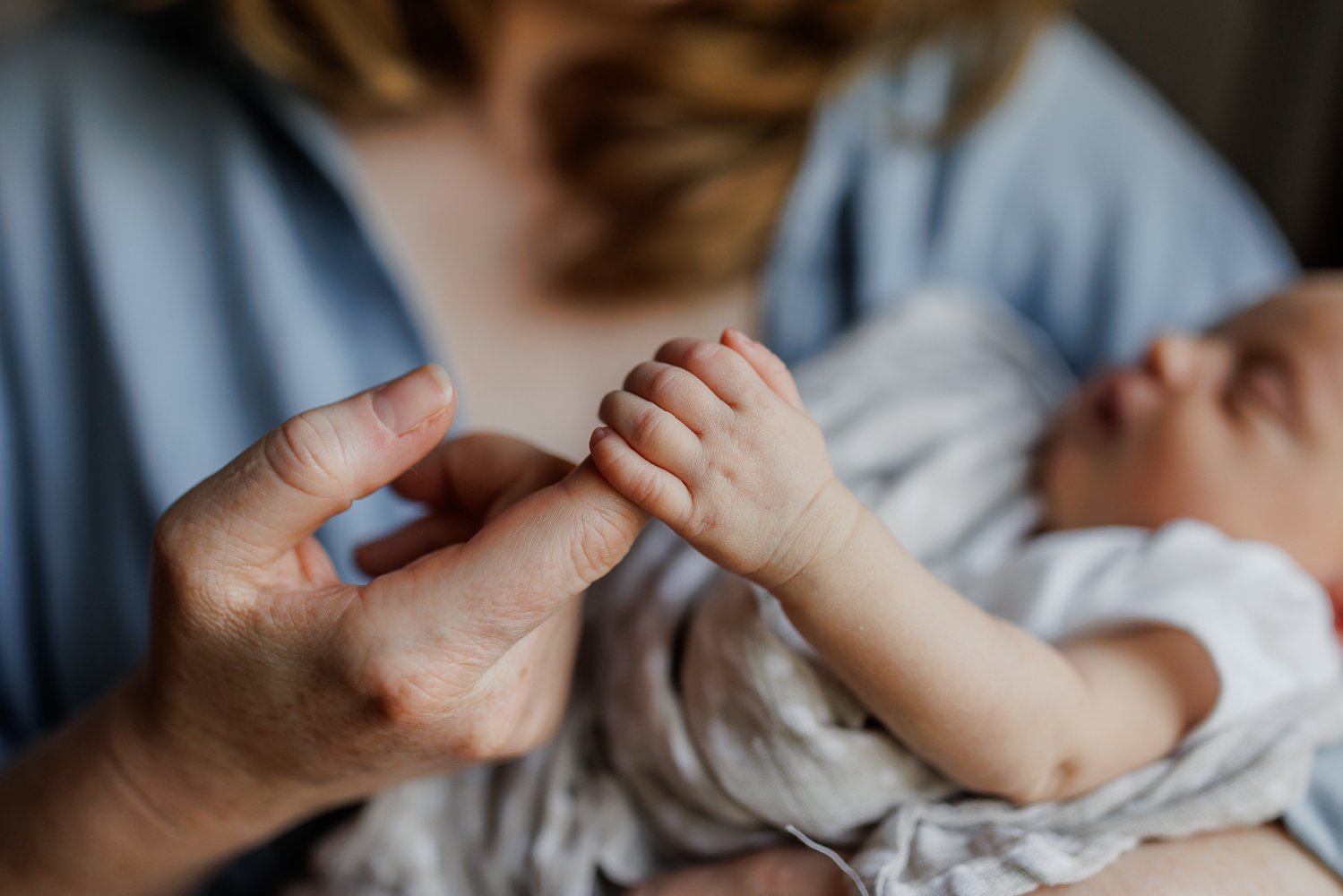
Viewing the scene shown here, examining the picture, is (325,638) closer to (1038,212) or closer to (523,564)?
(523,564)

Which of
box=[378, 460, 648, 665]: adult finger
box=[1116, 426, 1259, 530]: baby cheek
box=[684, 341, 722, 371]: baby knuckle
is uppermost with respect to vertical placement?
box=[684, 341, 722, 371]: baby knuckle

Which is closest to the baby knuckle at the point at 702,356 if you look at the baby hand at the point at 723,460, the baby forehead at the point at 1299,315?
the baby hand at the point at 723,460

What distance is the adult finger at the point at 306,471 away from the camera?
501mm

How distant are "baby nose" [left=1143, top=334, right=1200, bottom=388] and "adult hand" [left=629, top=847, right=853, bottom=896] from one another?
51cm

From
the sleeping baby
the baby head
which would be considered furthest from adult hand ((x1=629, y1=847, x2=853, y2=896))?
the baby head

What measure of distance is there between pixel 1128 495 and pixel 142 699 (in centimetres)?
73

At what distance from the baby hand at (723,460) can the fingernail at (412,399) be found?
82 millimetres

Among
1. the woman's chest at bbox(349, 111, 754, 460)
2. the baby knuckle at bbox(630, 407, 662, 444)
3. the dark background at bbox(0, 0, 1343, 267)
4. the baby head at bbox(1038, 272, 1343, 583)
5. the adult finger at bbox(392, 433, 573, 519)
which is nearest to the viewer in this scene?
the baby knuckle at bbox(630, 407, 662, 444)

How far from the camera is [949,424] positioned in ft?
2.98

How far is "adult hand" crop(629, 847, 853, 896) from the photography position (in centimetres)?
64

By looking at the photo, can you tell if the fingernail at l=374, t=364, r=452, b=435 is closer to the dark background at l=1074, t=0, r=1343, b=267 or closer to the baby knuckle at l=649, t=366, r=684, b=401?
the baby knuckle at l=649, t=366, r=684, b=401

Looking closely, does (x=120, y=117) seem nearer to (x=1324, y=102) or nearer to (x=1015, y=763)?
(x=1015, y=763)

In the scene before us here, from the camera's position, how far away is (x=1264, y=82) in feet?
5.54

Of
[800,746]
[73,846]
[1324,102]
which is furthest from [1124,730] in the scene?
[1324,102]
